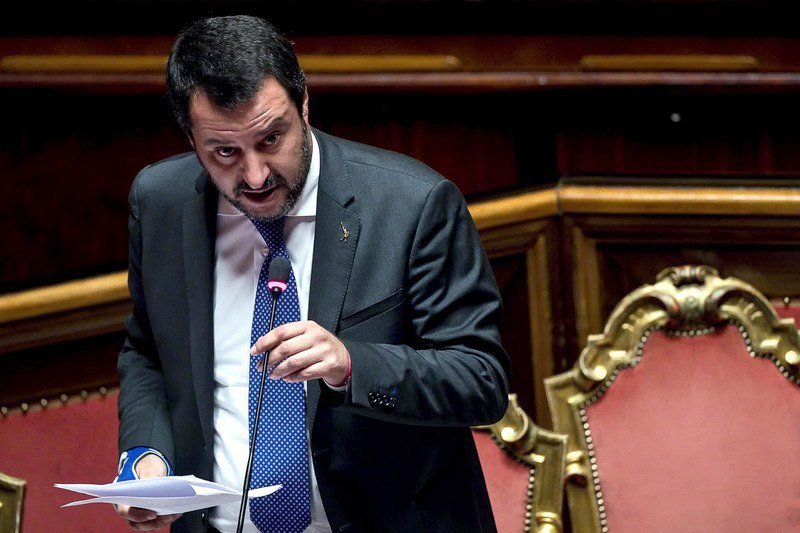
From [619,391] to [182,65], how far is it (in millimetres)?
543

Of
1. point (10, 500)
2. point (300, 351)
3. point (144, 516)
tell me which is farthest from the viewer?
point (10, 500)

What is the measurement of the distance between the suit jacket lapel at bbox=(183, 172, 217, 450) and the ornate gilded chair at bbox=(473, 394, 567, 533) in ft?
1.13

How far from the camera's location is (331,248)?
871 mm

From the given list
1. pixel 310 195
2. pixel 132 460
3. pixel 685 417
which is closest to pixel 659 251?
pixel 685 417

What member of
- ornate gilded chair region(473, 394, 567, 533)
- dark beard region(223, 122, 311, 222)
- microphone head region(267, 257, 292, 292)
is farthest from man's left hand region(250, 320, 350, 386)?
ornate gilded chair region(473, 394, 567, 533)

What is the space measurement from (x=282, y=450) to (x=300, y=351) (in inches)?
6.5

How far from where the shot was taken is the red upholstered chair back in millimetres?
1142

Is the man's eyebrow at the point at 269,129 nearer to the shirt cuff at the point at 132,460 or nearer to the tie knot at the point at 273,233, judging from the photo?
the tie knot at the point at 273,233

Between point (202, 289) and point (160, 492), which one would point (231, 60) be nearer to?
point (202, 289)

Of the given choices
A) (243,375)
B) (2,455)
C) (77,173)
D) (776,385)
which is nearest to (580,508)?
(776,385)

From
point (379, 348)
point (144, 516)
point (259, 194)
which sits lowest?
point (144, 516)

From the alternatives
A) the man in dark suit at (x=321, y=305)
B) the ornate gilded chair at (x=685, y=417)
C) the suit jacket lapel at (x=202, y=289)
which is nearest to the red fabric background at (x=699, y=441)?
the ornate gilded chair at (x=685, y=417)

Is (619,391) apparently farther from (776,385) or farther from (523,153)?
(523,153)

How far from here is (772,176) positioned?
1.38m
